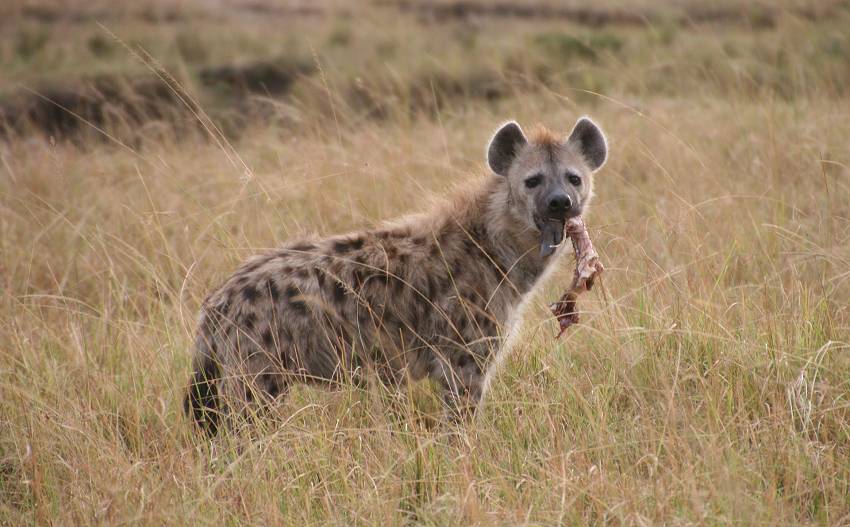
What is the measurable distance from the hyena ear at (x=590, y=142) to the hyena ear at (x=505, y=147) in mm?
235

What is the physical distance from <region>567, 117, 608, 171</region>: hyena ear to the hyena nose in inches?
20.2

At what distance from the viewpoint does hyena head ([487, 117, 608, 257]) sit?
3607 millimetres

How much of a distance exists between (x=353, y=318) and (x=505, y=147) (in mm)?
1035

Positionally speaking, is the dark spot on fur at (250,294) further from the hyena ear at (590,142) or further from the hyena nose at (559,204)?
the hyena ear at (590,142)

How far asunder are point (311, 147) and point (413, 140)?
94 cm

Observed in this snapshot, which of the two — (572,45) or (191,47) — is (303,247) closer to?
(572,45)

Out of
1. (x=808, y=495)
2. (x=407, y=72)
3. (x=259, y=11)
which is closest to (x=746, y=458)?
(x=808, y=495)

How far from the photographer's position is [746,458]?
2824 mm

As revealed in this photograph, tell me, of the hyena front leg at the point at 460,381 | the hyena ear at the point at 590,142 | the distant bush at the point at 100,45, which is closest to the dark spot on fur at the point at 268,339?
the hyena front leg at the point at 460,381

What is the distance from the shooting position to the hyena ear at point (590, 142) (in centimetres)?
395

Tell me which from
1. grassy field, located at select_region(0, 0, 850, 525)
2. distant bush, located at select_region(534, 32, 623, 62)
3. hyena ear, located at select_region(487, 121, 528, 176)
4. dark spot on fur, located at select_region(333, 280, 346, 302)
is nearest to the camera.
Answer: grassy field, located at select_region(0, 0, 850, 525)

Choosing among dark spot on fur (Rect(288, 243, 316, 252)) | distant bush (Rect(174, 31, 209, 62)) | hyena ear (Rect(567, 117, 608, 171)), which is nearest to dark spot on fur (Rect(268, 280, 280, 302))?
dark spot on fur (Rect(288, 243, 316, 252))

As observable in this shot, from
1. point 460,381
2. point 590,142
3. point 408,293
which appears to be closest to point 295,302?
point 408,293

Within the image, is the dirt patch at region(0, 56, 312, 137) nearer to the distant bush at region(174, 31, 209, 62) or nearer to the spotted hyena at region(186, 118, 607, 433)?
the distant bush at region(174, 31, 209, 62)
